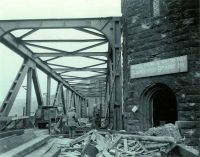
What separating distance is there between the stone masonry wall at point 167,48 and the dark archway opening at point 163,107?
0.75 metres

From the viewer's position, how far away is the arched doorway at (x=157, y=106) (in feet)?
36.7

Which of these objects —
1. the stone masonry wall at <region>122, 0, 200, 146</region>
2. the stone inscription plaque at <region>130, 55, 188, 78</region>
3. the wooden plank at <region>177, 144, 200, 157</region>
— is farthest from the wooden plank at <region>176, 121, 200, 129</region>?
the wooden plank at <region>177, 144, 200, 157</region>

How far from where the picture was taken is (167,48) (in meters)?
10.4

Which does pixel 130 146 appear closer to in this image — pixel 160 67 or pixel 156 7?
pixel 160 67

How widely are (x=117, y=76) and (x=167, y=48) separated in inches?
141

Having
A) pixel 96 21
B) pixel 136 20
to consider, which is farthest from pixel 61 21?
pixel 136 20

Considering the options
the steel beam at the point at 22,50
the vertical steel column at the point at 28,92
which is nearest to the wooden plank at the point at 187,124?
the steel beam at the point at 22,50

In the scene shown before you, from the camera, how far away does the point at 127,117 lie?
11.8 metres

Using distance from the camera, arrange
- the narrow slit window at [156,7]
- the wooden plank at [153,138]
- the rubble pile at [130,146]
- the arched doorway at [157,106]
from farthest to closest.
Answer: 1. the arched doorway at [157,106]
2. the narrow slit window at [156,7]
3. the rubble pile at [130,146]
4. the wooden plank at [153,138]

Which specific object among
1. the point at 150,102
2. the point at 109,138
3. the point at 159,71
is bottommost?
the point at 109,138

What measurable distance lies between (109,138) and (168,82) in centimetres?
264

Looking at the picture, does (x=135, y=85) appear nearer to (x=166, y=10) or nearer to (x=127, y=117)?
(x=127, y=117)

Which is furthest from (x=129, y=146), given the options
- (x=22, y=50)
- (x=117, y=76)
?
(x=22, y=50)

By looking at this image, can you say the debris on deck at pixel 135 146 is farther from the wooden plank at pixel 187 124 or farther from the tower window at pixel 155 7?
the tower window at pixel 155 7
